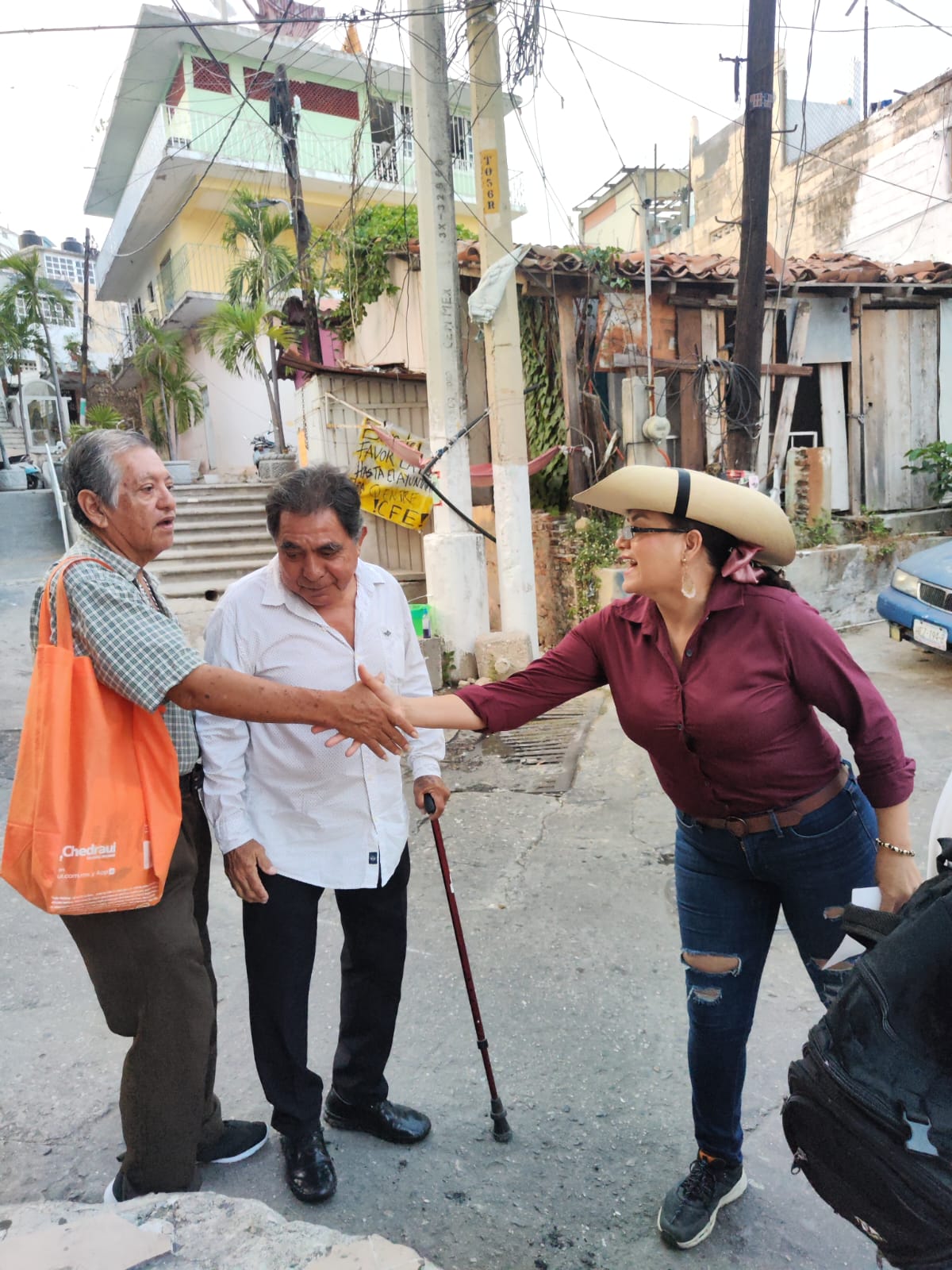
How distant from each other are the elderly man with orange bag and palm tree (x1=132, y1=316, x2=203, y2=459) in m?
17.9

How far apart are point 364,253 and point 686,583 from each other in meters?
9.36

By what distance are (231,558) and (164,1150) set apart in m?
9.84

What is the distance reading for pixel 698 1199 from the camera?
2.11 meters

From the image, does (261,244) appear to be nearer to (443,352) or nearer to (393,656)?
(443,352)

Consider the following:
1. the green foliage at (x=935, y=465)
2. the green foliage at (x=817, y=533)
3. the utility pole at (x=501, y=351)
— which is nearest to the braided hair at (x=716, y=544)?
the utility pole at (x=501, y=351)

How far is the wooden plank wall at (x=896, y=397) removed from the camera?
10297 millimetres

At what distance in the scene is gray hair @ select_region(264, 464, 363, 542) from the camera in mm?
2182

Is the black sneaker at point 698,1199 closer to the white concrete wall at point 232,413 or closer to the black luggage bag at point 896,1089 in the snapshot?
the black luggage bag at point 896,1089

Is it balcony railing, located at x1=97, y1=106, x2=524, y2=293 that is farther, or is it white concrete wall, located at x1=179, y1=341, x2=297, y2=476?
white concrete wall, located at x1=179, y1=341, x2=297, y2=476

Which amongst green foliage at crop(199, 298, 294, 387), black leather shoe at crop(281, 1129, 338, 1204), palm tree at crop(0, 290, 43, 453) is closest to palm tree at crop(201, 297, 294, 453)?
green foliage at crop(199, 298, 294, 387)

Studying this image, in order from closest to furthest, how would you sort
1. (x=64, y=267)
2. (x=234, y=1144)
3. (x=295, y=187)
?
1. (x=234, y=1144)
2. (x=295, y=187)
3. (x=64, y=267)

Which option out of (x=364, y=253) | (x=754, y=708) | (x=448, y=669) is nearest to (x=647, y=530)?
(x=754, y=708)

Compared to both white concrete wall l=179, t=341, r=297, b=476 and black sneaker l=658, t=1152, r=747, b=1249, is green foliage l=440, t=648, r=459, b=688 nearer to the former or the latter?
black sneaker l=658, t=1152, r=747, b=1249

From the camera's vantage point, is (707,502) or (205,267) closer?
(707,502)
